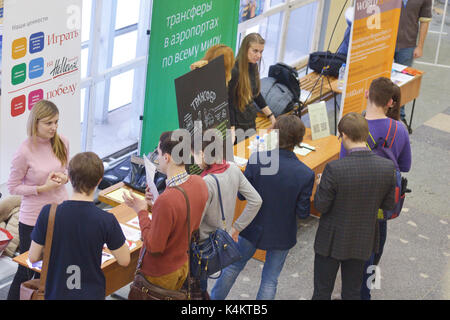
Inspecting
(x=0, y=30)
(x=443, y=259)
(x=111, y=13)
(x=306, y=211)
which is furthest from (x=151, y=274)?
(x=111, y=13)

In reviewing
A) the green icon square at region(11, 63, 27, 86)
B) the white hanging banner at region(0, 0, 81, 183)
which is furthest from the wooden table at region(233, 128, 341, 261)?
the green icon square at region(11, 63, 27, 86)

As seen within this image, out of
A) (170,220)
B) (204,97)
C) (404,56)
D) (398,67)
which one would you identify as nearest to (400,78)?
(398,67)

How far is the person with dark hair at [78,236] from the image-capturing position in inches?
131

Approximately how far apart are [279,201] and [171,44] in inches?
93.2

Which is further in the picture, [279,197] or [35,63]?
[35,63]

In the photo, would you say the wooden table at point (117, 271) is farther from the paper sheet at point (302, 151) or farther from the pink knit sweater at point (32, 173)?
the paper sheet at point (302, 151)

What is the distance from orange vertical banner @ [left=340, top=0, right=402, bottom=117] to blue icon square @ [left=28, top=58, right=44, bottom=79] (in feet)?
9.58

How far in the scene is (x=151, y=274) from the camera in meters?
3.83

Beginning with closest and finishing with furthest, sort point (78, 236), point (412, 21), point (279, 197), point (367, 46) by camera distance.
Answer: point (78, 236) < point (279, 197) < point (367, 46) < point (412, 21)

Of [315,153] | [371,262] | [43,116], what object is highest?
[43,116]

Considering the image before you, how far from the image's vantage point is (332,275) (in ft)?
14.8

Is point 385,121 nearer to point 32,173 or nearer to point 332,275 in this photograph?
point 332,275

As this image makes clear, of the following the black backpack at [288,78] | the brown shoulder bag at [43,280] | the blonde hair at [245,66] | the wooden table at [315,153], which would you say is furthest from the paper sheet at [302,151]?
the brown shoulder bag at [43,280]
